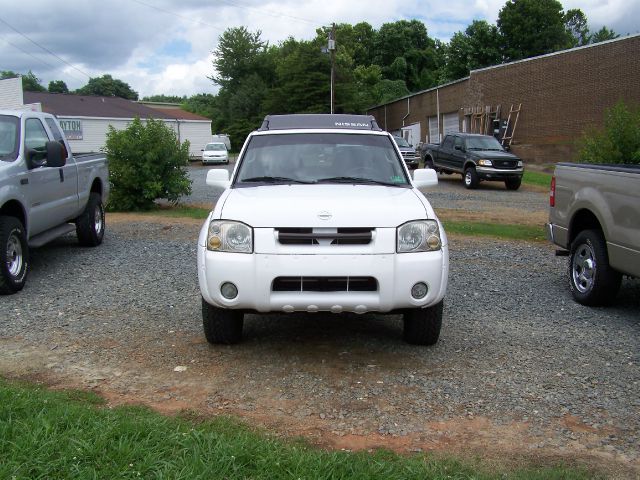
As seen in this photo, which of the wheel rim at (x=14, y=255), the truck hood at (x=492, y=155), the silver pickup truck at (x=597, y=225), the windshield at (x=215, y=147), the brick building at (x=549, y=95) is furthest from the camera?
the windshield at (x=215, y=147)

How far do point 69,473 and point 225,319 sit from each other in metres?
2.04

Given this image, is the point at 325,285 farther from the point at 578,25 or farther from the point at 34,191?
the point at 578,25

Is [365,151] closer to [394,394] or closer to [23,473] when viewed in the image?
[394,394]

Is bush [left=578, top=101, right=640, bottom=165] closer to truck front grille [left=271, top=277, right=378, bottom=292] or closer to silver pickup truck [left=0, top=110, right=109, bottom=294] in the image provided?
truck front grille [left=271, top=277, right=378, bottom=292]

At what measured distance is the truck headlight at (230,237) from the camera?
458 cm

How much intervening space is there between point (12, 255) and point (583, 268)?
238 inches

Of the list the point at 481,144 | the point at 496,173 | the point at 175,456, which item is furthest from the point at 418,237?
the point at 481,144

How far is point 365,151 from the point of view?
6.04 m

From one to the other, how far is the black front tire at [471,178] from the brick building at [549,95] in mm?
7808

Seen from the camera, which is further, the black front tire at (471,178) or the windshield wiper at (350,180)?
the black front tire at (471,178)

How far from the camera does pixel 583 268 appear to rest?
6.79 m

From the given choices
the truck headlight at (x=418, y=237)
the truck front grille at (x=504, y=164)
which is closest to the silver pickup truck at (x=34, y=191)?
the truck headlight at (x=418, y=237)

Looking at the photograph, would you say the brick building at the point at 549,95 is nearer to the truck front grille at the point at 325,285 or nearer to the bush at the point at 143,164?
the bush at the point at 143,164

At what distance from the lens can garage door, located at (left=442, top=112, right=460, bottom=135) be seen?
40906 mm
